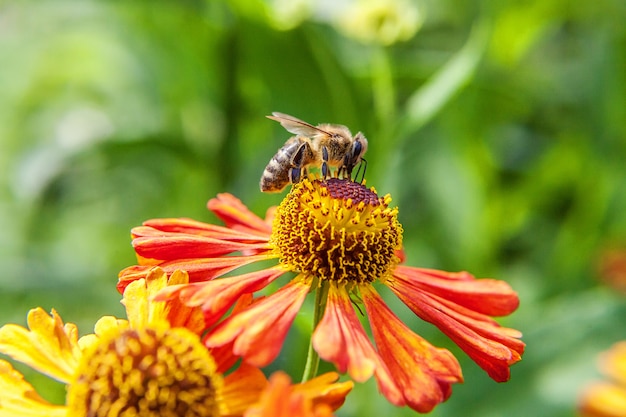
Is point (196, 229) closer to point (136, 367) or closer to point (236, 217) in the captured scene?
point (236, 217)

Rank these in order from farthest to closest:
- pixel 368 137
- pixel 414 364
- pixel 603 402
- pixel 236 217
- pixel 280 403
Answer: pixel 368 137 → pixel 603 402 → pixel 236 217 → pixel 414 364 → pixel 280 403

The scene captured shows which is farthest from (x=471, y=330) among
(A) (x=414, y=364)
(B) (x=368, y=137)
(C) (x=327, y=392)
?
(B) (x=368, y=137)

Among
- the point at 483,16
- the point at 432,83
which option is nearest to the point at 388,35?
the point at 432,83

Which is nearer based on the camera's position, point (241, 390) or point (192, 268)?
point (241, 390)

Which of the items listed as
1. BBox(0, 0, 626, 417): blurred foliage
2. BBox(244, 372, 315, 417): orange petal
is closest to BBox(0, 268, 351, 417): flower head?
BBox(244, 372, 315, 417): orange petal

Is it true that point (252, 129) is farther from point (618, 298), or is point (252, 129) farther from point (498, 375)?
point (498, 375)

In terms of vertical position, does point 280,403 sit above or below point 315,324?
Result: below

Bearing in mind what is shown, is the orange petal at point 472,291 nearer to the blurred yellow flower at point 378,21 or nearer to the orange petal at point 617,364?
the orange petal at point 617,364
